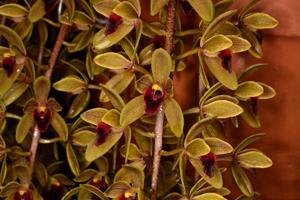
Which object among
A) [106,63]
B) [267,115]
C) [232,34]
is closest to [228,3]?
[232,34]

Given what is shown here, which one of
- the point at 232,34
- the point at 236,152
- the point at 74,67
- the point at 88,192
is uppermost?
the point at 232,34

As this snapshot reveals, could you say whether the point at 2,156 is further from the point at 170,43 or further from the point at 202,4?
the point at 202,4

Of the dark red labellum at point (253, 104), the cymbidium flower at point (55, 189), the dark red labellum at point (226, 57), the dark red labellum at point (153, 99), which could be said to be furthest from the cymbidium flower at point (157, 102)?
the cymbidium flower at point (55, 189)

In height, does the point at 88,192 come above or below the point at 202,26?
below

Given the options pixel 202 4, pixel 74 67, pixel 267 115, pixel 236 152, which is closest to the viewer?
pixel 202 4

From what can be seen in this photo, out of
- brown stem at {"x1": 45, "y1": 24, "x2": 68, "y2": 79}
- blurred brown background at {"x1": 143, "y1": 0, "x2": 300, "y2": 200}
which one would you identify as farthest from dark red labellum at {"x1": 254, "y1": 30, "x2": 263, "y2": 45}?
brown stem at {"x1": 45, "y1": 24, "x2": 68, "y2": 79}

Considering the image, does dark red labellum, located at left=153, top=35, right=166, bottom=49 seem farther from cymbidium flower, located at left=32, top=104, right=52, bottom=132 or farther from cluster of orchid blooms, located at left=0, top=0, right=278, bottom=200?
cymbidium flower, located at left=32, top=104, right=52, bottom=132

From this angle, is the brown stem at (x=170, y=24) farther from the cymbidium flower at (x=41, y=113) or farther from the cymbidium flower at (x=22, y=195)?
the cymbidium flower at (x=22, y=195)
